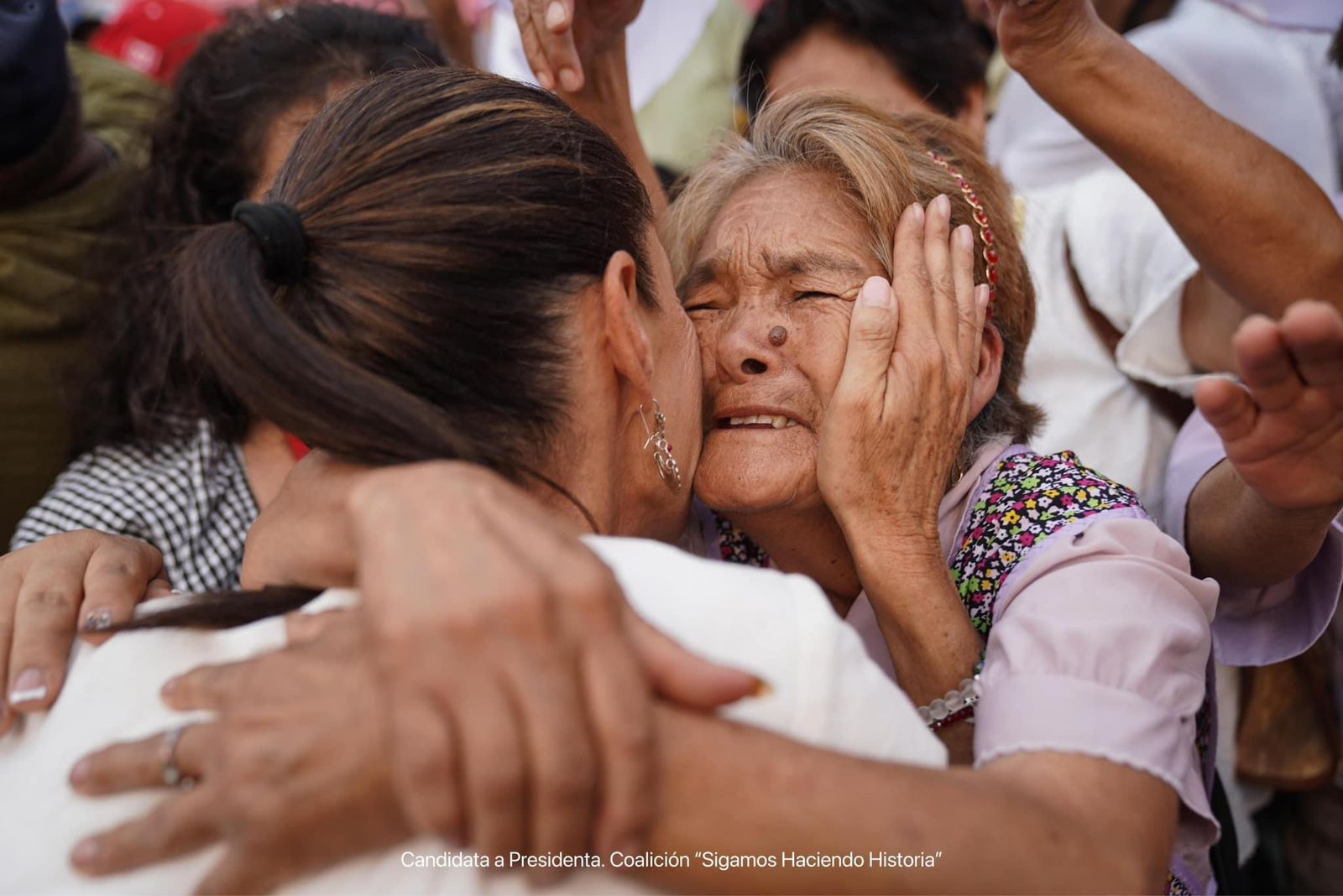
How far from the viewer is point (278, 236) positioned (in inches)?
51.3

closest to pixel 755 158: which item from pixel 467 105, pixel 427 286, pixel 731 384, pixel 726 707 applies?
pixel 731 384

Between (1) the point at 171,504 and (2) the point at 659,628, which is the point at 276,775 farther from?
(1) the point at 171,504

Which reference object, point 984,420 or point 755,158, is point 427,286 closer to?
point 755,158

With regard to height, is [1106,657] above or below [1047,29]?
below

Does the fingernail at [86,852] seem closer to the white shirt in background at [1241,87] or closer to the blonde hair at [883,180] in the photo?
the blonde hair at [883,180]

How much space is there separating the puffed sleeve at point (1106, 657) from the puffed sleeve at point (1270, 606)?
52cm

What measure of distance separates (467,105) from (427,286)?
27cm

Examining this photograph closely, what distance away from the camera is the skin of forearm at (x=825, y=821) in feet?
3.29

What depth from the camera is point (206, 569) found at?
2396 mm

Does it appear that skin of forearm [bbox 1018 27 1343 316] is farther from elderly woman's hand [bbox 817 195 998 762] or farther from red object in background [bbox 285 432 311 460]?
red object in background [bbox 285 432 311 460]

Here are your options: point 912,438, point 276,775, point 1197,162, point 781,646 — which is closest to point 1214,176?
point 1197,162

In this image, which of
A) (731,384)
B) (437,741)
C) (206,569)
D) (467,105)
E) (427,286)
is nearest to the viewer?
(437,741)

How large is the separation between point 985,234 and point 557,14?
93 cm

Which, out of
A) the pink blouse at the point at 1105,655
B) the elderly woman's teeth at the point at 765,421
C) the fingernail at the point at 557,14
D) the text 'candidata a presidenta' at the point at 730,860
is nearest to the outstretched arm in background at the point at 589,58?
the fingernail at the point at 557,14
